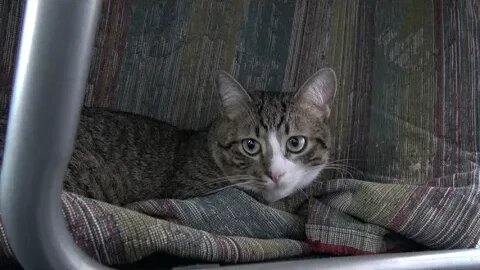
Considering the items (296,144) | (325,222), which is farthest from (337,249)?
(296,144)

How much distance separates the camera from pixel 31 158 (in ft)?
1.60

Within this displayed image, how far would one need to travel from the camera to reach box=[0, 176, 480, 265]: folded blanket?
34.8 inches

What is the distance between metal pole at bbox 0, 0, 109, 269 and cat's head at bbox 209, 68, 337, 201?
30.5 inches

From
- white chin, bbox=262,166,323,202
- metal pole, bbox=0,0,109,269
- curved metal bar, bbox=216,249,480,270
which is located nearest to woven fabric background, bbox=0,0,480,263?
white chin, bbox=262,166,323,202

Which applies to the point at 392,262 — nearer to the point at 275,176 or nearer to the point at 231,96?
the point at 275,176

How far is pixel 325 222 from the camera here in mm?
1073

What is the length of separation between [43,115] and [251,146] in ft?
2.96

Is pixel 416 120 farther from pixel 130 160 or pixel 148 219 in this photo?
pixel 148 219

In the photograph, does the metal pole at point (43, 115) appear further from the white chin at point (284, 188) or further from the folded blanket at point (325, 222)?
the white chin at point (284, 188)

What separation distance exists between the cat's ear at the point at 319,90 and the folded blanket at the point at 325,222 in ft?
0.91

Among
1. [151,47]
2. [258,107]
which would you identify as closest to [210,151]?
[258,107]

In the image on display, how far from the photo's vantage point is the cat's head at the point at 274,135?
4.23 ft

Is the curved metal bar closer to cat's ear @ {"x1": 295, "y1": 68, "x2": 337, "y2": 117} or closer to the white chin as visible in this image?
the white chin

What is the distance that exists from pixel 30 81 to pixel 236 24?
3.71 ft
